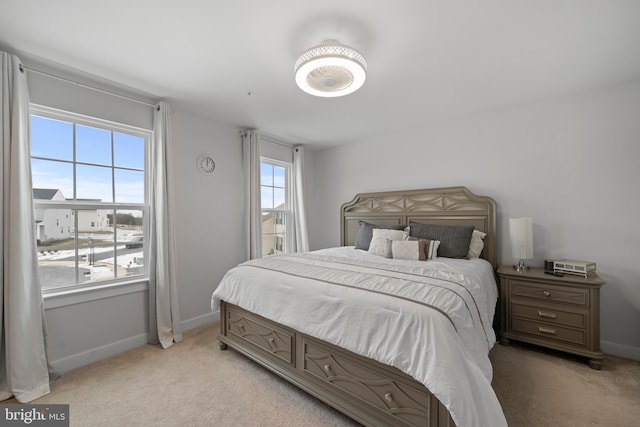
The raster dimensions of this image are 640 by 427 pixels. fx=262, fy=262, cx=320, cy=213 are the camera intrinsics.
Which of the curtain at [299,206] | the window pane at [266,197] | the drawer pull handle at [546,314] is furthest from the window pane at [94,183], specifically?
the drawer pull handle at [546,314]

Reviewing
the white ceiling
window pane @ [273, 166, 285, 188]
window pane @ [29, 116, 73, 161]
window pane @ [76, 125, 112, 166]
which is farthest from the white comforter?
window pane @ [273, 166, 285, 188]

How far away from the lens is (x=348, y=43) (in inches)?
72.6

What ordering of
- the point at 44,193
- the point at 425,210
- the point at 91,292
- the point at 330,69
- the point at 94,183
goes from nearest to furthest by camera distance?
the point at 330,69 < the point at 44,193 < the point at 91,292 < the point at 94,183 < the point at 425,210

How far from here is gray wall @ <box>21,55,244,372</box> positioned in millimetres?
2160

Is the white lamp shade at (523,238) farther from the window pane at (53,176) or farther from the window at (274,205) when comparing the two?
the window pane at (53,176)

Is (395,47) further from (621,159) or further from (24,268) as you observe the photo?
(24,268)

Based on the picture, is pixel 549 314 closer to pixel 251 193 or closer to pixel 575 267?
pixel 575 267

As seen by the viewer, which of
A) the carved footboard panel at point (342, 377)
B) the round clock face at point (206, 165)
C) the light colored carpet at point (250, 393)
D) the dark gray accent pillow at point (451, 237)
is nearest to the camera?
the carved footboard panel at point (342, 377)

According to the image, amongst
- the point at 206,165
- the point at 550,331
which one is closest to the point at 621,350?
the point at 550,331

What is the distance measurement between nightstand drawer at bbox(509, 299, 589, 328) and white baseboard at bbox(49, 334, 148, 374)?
12.0 ft

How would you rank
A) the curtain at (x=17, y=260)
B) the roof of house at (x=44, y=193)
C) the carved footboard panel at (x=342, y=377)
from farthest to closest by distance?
the roof of house at (x=44, y=193)
the curtain at (x=17, y=260)
the carved footboard panel at (x=342, y=377)

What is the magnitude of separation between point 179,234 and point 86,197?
870 millimetres

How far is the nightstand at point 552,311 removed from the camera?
7.12ft

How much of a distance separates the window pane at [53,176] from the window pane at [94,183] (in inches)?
2.3
